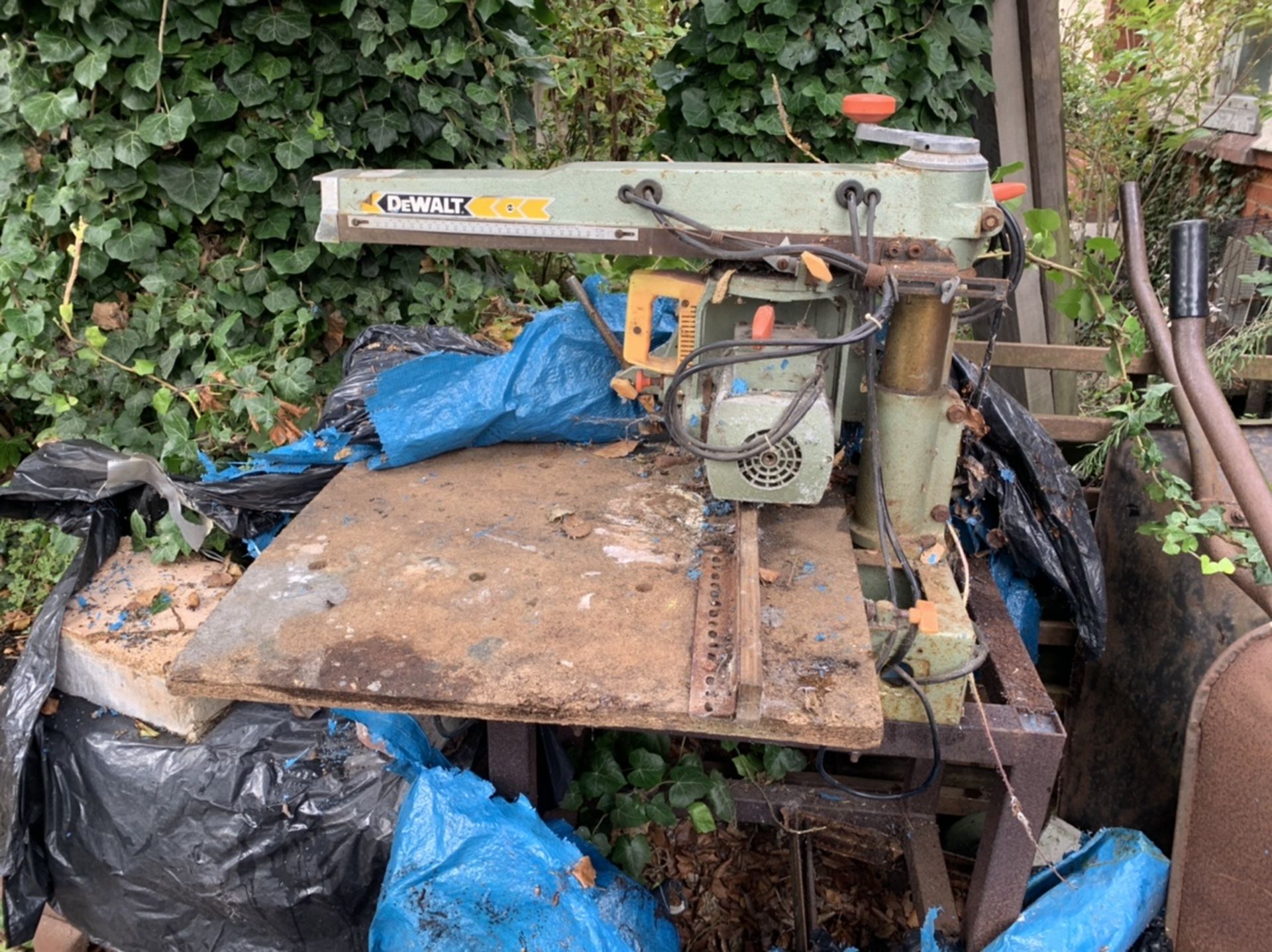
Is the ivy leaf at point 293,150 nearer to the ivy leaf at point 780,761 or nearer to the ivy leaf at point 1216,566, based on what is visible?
the ivy leaf at point 780,761

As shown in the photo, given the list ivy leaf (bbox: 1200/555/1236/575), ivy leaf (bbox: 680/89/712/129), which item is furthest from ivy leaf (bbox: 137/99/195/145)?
ivy leaf (bbox: 1200/555/1236/575)

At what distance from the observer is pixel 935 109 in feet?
9.00

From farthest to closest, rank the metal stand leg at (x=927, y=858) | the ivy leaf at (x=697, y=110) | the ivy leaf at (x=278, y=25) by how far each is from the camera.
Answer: the ivy leaf at (x=697, y=110)
the ivy leaf at (x=278, y=25)
the metal stand leg at (x=927, y=858)

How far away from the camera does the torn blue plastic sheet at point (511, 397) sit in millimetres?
1771

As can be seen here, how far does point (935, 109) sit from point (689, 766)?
82.8 inches

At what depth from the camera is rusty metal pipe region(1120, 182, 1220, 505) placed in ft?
5.84

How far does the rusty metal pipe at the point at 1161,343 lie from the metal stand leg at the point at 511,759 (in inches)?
54.9

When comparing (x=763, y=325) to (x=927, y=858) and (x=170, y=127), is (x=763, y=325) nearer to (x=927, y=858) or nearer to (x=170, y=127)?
(x=927, y=858)

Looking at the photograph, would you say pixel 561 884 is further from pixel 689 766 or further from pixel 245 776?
pixel 245 776

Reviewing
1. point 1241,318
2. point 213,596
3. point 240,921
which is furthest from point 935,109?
point 240,921

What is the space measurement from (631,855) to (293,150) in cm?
191

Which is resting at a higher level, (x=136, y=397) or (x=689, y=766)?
(x=136, y=397)

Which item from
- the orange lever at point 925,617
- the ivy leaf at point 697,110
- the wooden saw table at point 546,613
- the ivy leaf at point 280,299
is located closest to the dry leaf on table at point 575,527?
the wooden saw table at point 546,613

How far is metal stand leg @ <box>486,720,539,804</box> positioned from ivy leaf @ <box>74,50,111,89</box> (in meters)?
1.81
